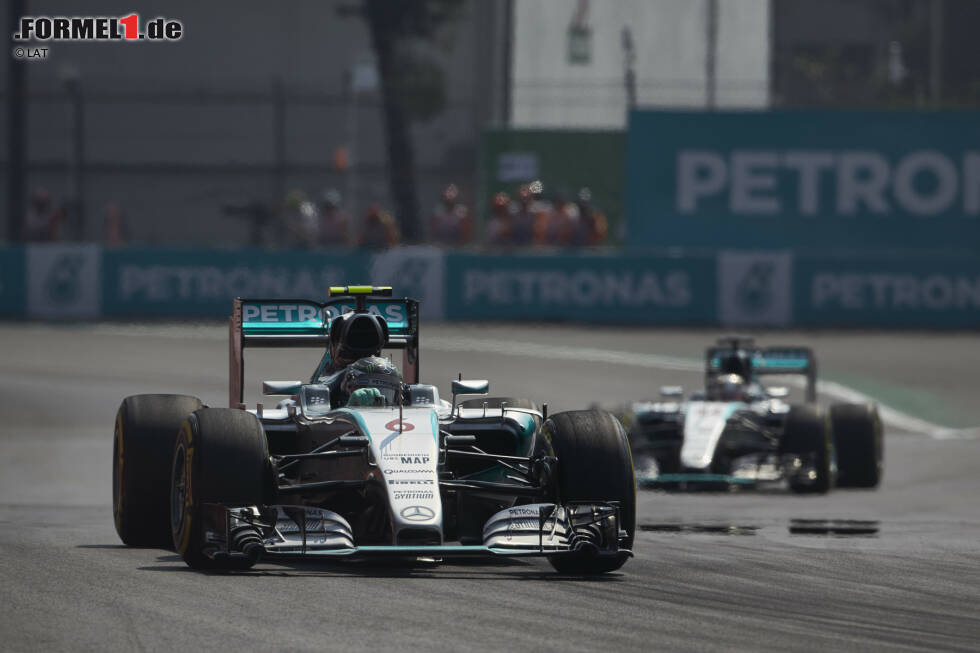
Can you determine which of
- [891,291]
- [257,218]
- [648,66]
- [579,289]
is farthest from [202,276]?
[648,66]

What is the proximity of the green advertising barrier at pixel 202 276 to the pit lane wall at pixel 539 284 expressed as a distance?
0.05 ft

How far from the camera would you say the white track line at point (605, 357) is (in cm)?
2432

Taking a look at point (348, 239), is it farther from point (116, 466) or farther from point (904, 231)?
point (116, 466)

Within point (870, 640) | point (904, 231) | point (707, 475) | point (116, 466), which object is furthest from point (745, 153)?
point (870, 640)

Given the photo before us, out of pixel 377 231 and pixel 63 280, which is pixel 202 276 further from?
pixel 377 231

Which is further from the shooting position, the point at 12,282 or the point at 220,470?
the point at 12,282

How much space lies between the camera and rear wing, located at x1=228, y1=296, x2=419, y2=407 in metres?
12.4

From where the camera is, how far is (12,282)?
3117 cm

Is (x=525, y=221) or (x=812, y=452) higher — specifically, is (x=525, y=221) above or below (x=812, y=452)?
above

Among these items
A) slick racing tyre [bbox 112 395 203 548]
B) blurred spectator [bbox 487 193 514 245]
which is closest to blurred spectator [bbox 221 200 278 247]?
blurred spectator [bbox 487 193 514 245]

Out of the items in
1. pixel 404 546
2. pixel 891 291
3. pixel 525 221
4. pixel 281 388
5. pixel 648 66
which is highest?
pixel 648 66

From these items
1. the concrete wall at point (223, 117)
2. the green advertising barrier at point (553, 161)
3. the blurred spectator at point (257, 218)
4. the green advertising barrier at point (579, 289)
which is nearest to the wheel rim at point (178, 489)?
the green advertising barrier at point (579, 289)

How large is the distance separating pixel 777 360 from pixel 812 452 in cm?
168

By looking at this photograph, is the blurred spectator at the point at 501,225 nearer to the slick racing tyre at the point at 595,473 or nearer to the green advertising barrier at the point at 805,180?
the green advertising barrier at the point at 805,180
